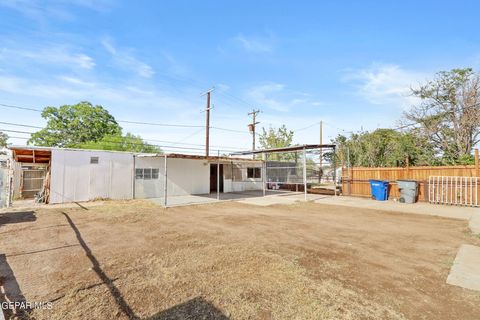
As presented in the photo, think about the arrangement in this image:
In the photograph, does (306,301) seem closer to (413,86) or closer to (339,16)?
(339,16)

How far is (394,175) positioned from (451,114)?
7.61 meters

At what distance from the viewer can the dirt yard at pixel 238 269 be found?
9.07 ft

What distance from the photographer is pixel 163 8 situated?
9.86 m

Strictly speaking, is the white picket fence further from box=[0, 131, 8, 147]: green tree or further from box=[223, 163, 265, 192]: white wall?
box=[0, 131, 8, 147]: green tree

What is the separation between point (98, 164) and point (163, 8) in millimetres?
8385

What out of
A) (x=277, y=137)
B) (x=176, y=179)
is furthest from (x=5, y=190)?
(x=277, y=137)

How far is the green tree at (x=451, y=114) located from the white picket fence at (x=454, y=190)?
4.84m

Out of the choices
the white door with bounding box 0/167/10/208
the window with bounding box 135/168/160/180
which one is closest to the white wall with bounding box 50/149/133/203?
the window with bounding box 135/168/160/180

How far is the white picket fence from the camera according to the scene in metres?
10.6

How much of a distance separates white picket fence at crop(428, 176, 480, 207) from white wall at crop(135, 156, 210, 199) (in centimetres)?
1319

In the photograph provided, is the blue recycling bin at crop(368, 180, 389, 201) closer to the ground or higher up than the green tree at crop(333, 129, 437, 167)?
closer to the ground

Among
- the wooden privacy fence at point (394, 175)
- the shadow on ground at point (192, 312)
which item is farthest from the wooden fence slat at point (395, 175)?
the shadow on ground at point (192, 312)

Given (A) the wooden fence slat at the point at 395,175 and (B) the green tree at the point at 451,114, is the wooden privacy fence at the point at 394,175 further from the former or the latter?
(B) the green tree at the point at 451,114

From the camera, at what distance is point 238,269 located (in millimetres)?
3908
